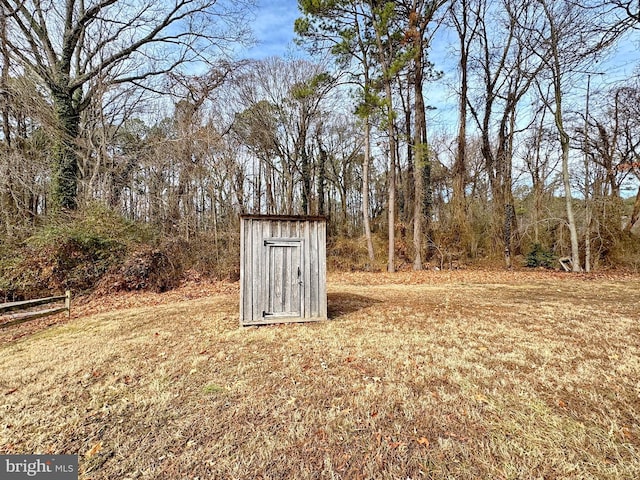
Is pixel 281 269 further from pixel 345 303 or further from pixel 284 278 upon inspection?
pixel 345 303

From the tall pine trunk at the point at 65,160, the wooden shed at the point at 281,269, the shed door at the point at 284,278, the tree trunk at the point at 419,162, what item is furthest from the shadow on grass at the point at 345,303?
the tall pine trunk at the point at 65,160

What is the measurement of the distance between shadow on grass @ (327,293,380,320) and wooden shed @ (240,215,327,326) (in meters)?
0.71

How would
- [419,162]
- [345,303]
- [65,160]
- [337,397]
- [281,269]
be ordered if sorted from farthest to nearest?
[419,162], [65,160], [345,303], [281,269], [337,397]

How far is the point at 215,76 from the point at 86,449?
12895 mm

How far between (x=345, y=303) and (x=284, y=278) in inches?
89.1

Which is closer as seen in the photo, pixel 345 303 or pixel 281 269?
pixel 281 269

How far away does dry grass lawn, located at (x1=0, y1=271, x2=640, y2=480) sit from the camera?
2.07m

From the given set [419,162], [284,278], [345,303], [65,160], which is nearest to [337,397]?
[284,278]

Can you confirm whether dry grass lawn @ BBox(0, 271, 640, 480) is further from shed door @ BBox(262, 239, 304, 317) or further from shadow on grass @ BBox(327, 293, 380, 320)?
shadow on grass @ BBox(327, 293, 380, 320)

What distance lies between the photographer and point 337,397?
2.89 m

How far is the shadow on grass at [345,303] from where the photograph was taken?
6.28 metres

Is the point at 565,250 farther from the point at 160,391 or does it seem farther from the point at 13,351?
the point at 13,351

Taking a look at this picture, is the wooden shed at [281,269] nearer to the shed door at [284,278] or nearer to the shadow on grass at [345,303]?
the shed door at [284,278]

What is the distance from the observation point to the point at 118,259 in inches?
364
